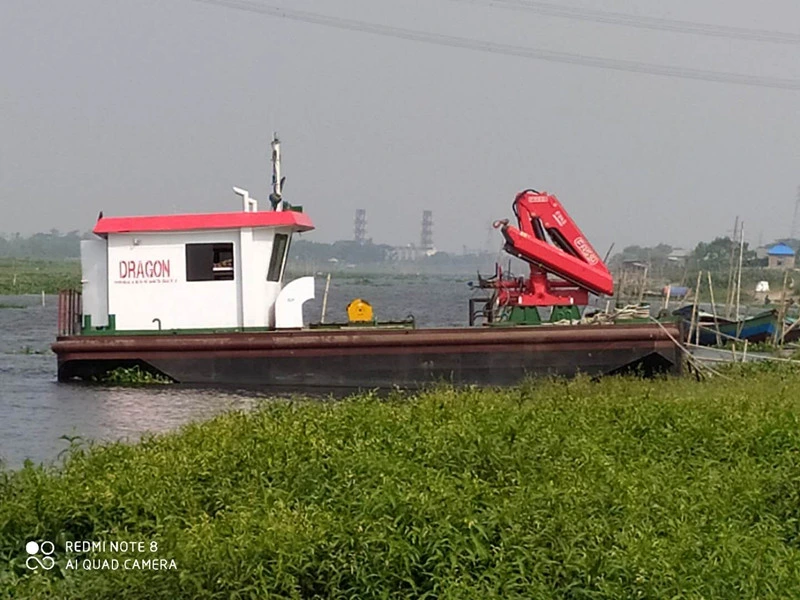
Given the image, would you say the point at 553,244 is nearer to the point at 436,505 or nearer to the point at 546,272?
the point at 546,272

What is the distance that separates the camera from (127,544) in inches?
249

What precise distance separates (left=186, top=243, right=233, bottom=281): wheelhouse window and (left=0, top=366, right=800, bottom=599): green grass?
25.1 ft

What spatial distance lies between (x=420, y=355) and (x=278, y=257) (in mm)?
2793

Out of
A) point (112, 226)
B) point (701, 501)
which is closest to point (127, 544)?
point (701, 501)

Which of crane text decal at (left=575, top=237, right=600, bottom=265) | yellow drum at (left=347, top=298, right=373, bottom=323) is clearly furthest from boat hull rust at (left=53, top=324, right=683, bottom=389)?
crane text decal at (left=575, top=237, right=600, bottom=265)

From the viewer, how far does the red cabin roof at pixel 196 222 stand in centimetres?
1708

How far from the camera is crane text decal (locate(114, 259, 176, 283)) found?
17.2m

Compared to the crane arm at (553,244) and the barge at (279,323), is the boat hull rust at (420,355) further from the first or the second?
the crane arm at (553,244)

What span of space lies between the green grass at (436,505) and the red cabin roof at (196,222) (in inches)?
300

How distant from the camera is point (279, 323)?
17.4 meters

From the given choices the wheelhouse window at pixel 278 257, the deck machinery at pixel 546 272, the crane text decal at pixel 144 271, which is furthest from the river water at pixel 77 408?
the deck machinery at pixel 546 272

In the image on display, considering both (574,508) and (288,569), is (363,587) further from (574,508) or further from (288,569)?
(574,508)

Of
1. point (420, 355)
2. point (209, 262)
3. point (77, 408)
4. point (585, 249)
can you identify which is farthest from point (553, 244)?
point (77, 408)

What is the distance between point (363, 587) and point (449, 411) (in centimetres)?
398
